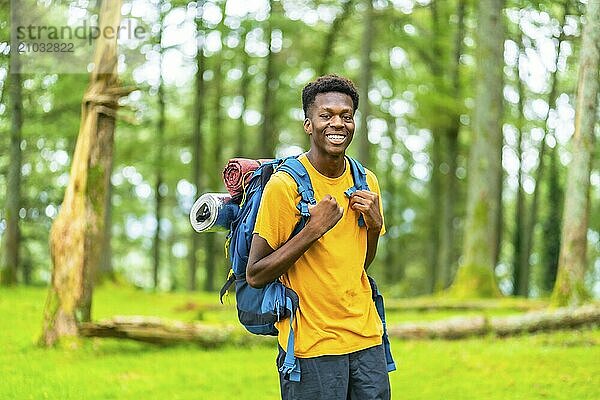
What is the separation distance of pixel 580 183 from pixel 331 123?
8.67 meters

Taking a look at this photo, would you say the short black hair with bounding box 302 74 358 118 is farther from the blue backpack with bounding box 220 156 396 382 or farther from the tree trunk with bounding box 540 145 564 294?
the tree trunk with bounding box 540 145 564 294

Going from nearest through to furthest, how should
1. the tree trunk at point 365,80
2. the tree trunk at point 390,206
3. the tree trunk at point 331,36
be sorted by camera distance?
the tree trunk at point 365,80
the tree trunk at point 331,36
the tree trunk at point 390,206

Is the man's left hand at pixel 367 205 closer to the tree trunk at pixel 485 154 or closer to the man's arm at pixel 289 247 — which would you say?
the man's arm at pixel 289 247

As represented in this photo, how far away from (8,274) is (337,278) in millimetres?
14379

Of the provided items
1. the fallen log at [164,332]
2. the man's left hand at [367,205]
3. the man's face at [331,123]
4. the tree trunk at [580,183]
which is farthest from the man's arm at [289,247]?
the tree trunk at [580,183]

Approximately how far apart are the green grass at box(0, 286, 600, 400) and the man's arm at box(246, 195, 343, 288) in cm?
393

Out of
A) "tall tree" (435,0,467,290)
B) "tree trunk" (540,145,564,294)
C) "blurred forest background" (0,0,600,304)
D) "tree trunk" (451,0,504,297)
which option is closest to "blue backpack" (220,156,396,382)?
"blurred forest background" (0,0,600,304)

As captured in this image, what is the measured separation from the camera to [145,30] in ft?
56.0

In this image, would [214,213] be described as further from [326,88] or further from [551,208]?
[551,208]

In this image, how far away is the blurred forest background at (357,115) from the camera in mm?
16422

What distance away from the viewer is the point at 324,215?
3.39 metres

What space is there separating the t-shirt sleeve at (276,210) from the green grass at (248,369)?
157 inches

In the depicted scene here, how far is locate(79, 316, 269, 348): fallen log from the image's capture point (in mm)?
9047

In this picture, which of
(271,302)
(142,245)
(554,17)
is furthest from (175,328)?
(142,245)
